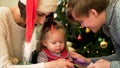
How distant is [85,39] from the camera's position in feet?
8.47

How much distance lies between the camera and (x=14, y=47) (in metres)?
1.78

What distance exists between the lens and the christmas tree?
246 centimetres

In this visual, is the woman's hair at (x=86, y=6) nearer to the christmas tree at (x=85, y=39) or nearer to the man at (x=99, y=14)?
the man at (x=99, y=14)

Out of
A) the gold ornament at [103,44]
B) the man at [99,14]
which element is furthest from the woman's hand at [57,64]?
the gold ornament at [103,44]

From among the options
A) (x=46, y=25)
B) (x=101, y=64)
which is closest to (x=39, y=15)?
(x=46, y=25)

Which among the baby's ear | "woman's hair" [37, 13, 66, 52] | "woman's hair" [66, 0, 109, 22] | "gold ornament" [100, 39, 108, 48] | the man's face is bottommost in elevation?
"gold ornament" [100, 39, 108, 48]

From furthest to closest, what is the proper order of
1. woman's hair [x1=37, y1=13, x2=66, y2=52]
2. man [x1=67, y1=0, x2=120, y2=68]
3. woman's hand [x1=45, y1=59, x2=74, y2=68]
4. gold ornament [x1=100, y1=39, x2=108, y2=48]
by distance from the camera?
gold ornament [x1=100, y1=39, x2=108, y2=48] < woman's hair [x1=37, y1=13, x2=66, y2=52] < woman's hand [x1=45, y1=59, x2=74, y2=68] < man [x1=67, y1=0, x2=120, y2=68]

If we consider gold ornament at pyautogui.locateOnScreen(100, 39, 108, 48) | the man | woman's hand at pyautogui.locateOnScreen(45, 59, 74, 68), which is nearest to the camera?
the man

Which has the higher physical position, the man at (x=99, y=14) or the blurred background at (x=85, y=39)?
the man at (x=99, y=14)

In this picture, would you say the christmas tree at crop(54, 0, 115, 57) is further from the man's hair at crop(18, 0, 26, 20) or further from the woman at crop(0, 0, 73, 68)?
the man's hair at crop(18, 0, 26, 20)

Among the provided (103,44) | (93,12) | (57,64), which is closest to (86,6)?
(93,12)

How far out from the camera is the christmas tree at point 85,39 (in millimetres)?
2465

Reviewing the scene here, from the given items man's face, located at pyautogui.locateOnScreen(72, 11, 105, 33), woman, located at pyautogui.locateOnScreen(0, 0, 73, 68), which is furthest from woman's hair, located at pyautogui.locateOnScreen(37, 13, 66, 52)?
man's face, located at pyautogui.locateOnScreen(72, 11, 105, 33)

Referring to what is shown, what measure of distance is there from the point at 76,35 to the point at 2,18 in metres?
1.08
